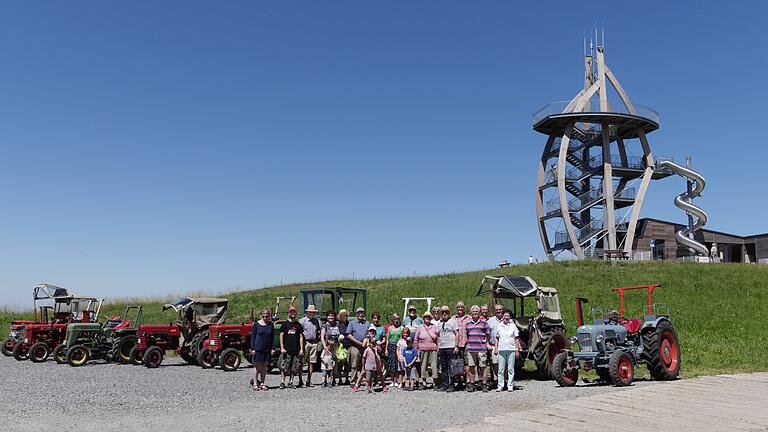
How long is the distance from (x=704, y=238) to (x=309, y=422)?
48.2m

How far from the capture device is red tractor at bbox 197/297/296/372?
17625 mm

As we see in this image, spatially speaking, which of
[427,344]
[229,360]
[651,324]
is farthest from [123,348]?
[651,324]

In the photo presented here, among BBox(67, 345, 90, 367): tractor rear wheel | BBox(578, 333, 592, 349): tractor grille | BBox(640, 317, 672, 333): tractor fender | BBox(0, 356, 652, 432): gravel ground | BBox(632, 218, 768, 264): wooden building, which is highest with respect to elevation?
BBox(632, 218, 768, 264): wooden building

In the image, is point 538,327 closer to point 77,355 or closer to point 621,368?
point 621,368

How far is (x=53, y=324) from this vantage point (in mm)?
21547

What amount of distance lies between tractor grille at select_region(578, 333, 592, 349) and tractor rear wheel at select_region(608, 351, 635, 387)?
0.64 meters

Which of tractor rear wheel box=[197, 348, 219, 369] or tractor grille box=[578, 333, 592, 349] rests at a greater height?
tractor grille box=[578, 333, 592, 349]

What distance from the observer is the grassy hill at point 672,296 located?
19.0 metres

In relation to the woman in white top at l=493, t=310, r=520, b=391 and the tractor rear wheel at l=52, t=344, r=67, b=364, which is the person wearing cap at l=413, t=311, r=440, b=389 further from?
the tractor rear wheel at l=52, t=344, r=67, b=364

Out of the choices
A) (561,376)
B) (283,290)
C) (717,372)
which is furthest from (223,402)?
(283,290)

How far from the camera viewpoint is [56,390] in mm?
13523

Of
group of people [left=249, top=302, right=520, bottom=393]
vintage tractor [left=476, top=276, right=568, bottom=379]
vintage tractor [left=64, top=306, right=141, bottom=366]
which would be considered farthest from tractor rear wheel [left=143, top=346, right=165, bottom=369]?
vintage tractor [left=476, top=276, right=568, bottom=379]

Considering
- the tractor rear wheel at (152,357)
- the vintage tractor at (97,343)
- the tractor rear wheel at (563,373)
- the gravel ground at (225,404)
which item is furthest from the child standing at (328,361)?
the vintage tractor at (97,343)

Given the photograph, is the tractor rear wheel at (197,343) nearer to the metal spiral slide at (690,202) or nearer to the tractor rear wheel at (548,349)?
the tractor rear wheel at (548,349)
